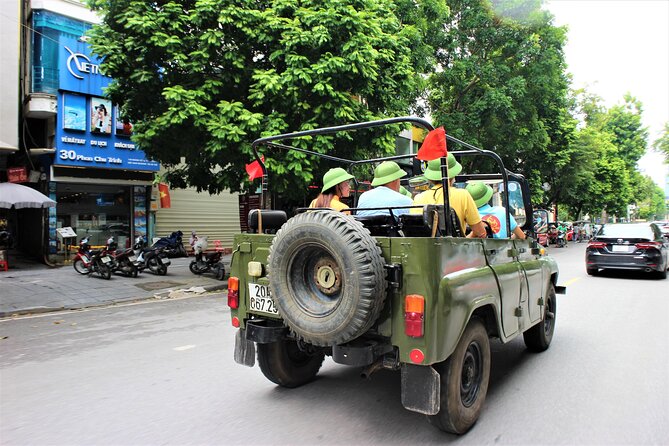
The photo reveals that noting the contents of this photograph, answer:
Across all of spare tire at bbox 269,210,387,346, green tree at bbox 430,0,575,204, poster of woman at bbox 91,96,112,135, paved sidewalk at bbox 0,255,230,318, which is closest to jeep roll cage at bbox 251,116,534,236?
spare tire at bbox 269,210,387,346

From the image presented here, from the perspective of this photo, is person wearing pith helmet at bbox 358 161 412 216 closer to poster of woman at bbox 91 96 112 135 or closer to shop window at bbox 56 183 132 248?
poster of woman at bbox 91 96 112 135

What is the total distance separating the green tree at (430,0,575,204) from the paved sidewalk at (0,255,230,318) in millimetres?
11001

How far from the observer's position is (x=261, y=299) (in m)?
3.56

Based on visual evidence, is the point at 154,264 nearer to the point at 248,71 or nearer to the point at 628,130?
the point at 248,71

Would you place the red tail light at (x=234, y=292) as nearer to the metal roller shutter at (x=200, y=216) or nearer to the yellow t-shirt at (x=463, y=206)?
the yellow t-shirt at (x=463, y=206)

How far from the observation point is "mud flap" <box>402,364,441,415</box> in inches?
111

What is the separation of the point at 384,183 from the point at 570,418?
2.25 metres

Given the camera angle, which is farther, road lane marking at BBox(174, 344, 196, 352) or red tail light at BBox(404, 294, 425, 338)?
road lane marking at BBox(174, 344, 196, 352)

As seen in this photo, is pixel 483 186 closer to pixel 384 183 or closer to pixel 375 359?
pixel 384 183

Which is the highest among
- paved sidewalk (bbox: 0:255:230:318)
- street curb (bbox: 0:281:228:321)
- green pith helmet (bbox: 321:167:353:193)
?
green pith helmet (bbox: 321:167:353:193)

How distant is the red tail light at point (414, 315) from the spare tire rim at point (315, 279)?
17.5 inches

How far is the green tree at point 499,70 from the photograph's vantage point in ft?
55.6

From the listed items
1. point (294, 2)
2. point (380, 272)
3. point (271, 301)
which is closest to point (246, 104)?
point (294, 2)

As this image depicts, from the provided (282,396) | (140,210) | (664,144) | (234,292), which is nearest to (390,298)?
(234,292)
